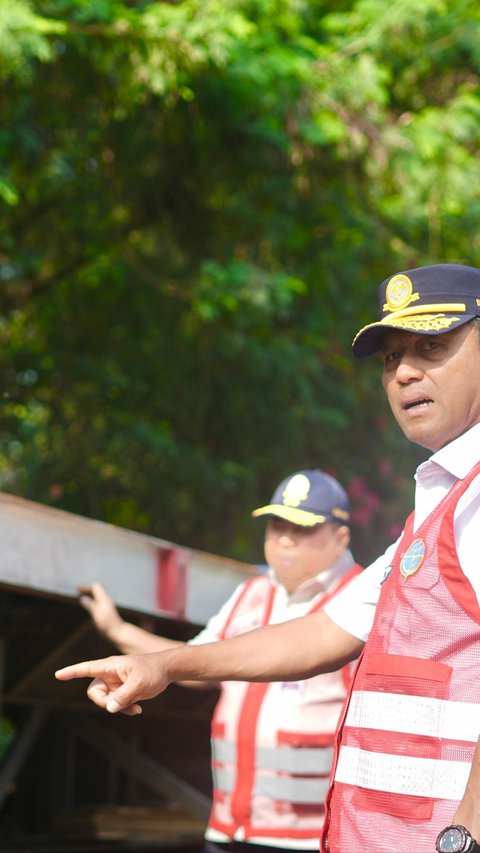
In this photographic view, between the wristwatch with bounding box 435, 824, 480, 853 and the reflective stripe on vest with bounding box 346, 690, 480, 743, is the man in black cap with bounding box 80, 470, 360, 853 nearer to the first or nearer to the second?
the reflective stripe on vest with bounding box 346, 690, 480, 743

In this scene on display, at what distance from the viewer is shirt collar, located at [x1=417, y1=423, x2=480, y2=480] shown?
85.3 inches

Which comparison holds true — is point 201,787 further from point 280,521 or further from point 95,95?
point 95,95

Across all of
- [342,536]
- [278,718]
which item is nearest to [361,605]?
[278,718]

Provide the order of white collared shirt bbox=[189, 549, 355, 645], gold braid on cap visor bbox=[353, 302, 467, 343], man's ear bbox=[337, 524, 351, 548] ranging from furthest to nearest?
man's ear bbox=[337, 524, 351, 548] → white collared shirt bbox=[189, 549, 355, 645] → gold braid on cap visor bbox=[353, 302, 467, 343]

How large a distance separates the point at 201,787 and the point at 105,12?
4.56 metres

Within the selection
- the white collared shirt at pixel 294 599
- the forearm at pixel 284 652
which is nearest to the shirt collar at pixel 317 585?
the white collared shirt at pixel 294 599

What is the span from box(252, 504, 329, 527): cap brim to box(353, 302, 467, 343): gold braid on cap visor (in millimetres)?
2051

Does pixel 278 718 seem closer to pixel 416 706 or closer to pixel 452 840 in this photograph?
pixel 416 706

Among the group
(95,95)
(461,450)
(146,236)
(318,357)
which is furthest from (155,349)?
(461,450)

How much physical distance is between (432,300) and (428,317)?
0.13ft

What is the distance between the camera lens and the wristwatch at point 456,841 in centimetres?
179

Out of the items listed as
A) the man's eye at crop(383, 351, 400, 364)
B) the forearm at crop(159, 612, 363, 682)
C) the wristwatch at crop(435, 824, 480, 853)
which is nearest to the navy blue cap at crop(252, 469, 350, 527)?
the forearm at crop(159, 612, 363, 682)

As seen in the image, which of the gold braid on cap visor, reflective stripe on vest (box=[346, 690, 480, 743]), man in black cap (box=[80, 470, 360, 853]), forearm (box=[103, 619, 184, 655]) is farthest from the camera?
man in black cap (box=[80, 470, 360, 853])

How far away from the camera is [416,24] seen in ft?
27.6
